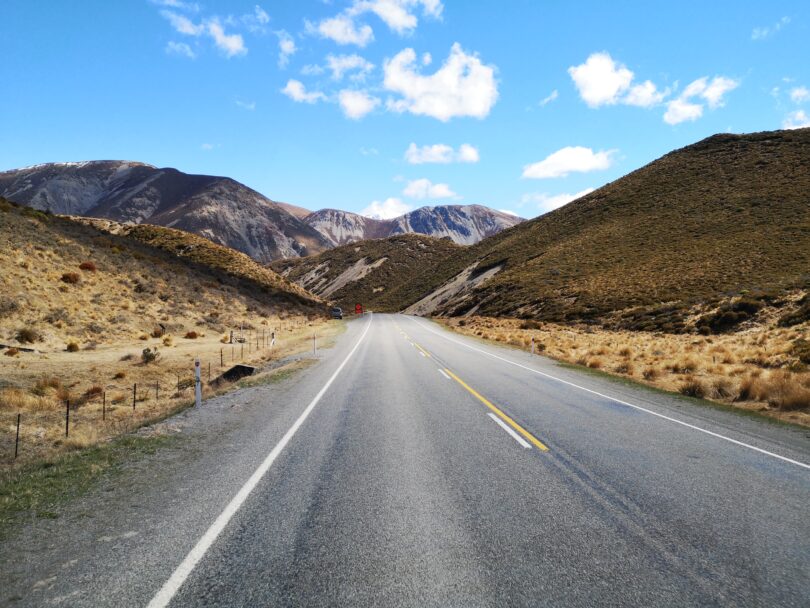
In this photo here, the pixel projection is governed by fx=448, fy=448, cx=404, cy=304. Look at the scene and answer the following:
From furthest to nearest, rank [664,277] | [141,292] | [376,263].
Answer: [376,263], [664,277], [141,292]

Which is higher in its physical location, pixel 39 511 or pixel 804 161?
pixel 804 161

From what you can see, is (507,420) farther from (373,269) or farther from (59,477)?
(373,269)

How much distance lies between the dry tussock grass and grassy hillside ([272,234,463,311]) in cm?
6829

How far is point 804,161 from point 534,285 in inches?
1632

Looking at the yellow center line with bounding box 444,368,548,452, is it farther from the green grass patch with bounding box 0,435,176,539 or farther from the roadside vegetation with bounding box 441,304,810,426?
the roadside vegetation with bounding box 441,304,810,426

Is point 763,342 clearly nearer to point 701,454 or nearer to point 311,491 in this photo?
point 701,454

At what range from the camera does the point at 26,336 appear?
1916 cm

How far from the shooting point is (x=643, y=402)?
1123 centimetres

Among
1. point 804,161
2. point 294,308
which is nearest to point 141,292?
point 294,308

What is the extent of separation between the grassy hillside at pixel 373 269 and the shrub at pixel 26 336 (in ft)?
254

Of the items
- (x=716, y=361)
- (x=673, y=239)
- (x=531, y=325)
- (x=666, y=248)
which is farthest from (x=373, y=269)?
(x=716, y=361)

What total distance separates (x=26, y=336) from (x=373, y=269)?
364 feet

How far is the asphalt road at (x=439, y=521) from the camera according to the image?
3.26 metres

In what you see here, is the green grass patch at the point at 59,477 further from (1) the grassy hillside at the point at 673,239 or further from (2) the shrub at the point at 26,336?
(1) the grassy hillside at the point at 673,239
